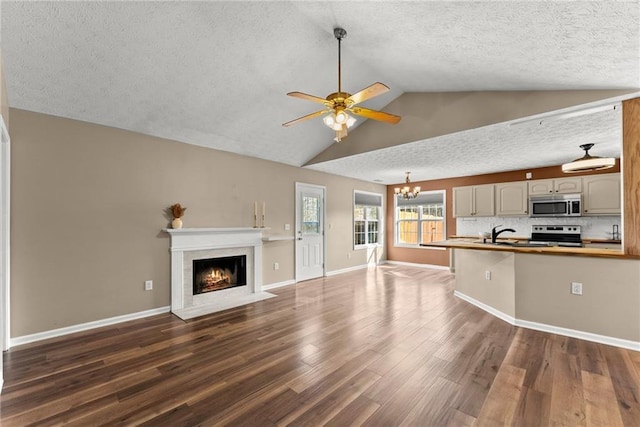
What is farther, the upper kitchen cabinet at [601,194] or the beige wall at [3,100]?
the upper kitchen cabinet at [601,194]

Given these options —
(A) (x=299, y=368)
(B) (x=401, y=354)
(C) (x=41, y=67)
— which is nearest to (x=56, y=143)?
(C) (x=41, y=67)

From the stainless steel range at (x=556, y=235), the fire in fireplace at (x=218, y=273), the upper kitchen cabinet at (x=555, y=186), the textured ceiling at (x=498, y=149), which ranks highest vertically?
the textured ceiling at (x=498, y=149)

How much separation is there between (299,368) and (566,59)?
362 cm

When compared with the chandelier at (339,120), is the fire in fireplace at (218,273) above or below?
below

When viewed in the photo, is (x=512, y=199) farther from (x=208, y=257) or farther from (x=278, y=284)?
(x=208, y=257)

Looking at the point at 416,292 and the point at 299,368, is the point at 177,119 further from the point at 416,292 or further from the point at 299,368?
the point at 416,292

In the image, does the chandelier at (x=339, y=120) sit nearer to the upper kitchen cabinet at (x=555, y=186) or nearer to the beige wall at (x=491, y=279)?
the beige wall at (x=491, y=279)

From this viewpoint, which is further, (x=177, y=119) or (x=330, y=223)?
(x=330, y=223)

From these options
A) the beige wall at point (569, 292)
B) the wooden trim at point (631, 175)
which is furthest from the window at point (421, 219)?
the wooden trim at point (631, 175)

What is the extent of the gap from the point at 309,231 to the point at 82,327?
4010mm

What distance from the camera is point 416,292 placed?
5047 mm

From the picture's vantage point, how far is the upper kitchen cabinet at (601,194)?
4.99 meters

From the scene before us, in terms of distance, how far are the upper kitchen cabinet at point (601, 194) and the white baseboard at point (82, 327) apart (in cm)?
745

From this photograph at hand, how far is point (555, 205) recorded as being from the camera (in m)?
5.52
